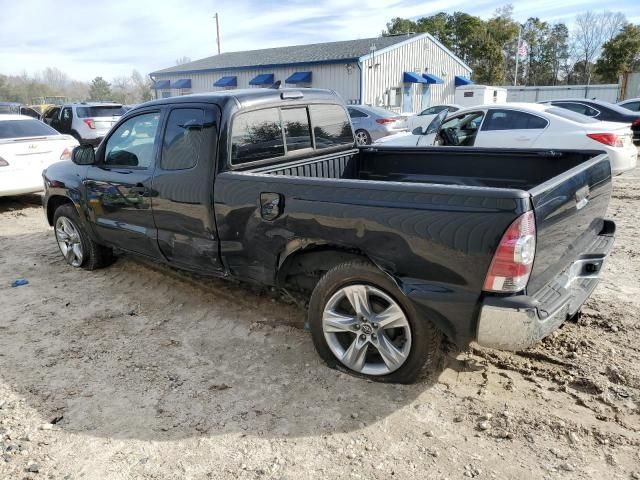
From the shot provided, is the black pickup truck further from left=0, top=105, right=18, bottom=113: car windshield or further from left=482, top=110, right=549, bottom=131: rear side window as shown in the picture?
left=0, top=105, right=18, bottom=113: car windshield

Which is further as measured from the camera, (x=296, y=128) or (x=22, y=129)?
(x=22, y=129)

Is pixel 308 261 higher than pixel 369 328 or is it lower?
higher

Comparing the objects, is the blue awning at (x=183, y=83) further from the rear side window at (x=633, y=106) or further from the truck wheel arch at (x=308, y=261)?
the truck wheel arch at (x=308, y=261)

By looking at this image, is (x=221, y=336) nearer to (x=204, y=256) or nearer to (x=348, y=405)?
(x=204, y=256)

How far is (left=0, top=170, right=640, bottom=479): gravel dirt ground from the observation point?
8.55ft

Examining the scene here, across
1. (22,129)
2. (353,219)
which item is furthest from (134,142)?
(22,129)

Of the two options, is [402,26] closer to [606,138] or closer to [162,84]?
[162,84]

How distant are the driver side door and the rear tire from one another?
42 cm

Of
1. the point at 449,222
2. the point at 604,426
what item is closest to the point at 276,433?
the point at 449,222

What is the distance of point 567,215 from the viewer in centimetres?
292

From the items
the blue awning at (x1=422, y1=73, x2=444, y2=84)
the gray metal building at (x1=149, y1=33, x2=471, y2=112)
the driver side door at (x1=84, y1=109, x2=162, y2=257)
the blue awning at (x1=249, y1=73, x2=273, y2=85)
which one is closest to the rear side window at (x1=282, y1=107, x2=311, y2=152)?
the driver side door at (x1=84, y1=109, x2=162, y2=257)

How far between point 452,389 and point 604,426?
33.5 inches

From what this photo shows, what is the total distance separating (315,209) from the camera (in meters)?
3.09

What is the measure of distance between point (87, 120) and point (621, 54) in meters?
40.9
